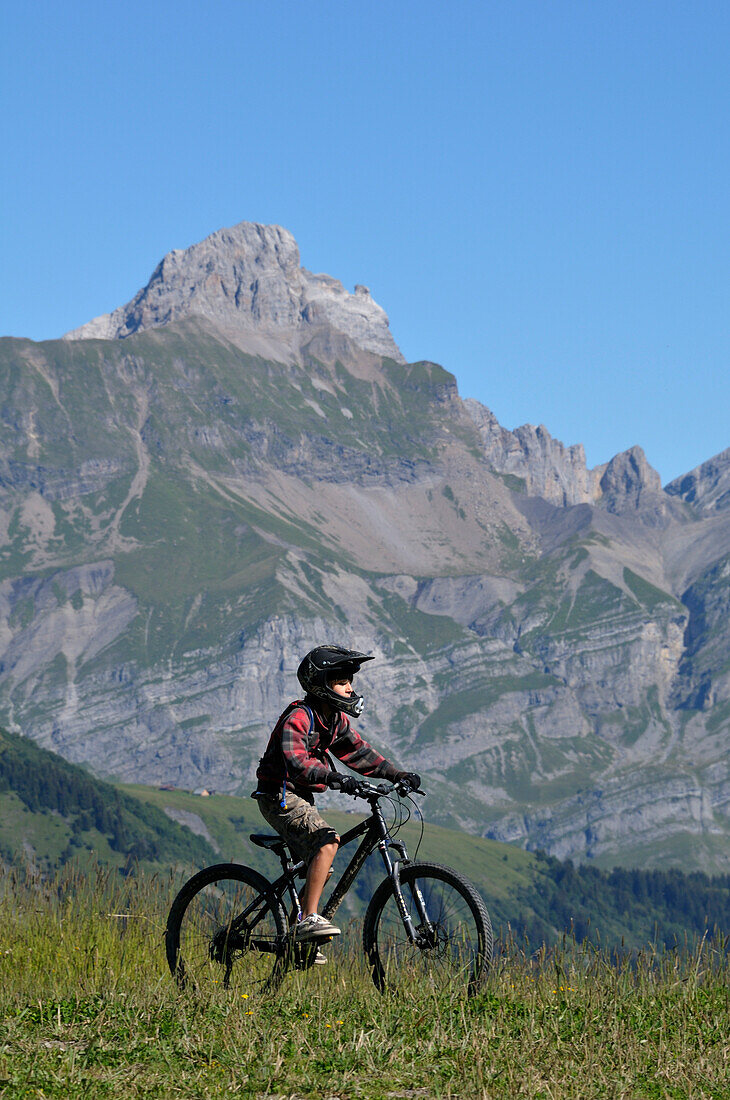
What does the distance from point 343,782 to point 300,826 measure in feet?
2.21

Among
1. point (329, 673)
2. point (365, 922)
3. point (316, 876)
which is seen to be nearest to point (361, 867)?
point (316, 876)

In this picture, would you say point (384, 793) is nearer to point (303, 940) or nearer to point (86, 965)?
point (303, 940)

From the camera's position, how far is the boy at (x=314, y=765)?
36.4 feet

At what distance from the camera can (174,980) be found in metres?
11.8

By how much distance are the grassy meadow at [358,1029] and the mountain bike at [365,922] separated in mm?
278

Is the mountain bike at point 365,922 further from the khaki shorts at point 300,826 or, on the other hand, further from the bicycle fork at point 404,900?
the khaki shorts at point 300,826

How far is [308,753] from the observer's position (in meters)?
11.4

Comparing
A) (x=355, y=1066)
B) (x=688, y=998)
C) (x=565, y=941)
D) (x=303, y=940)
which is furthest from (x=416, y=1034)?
(x=565, y=941)

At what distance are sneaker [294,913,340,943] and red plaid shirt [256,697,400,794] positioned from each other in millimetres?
1096

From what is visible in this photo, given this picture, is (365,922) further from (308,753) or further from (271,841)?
(308,753)

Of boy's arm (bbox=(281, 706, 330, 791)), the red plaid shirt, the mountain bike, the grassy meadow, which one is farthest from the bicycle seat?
the grassy meadow

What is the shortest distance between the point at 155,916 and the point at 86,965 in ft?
3.25

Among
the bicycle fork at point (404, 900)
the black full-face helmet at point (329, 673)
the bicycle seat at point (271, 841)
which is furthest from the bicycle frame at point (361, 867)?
the black full-face helmet at point (329, 673)

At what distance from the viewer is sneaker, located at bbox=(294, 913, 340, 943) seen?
10.9 m
